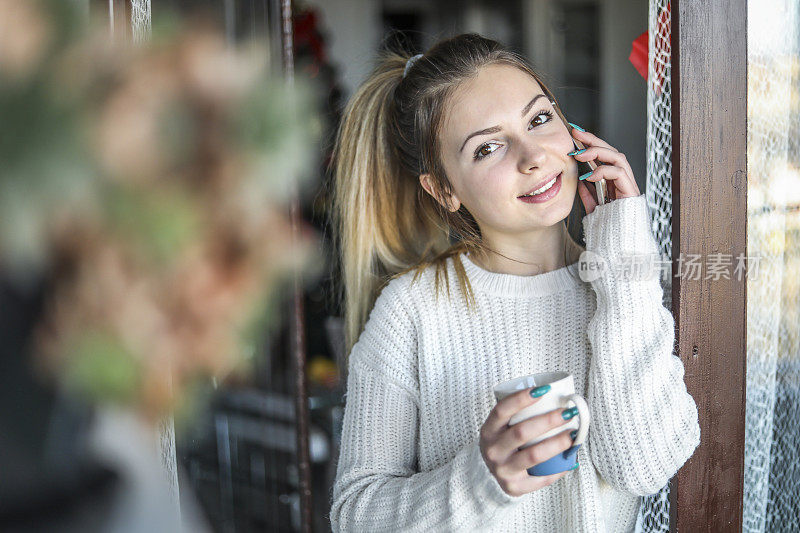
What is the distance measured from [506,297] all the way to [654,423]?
1.06ft

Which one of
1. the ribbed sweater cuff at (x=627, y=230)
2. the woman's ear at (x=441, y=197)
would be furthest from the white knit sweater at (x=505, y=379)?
the woman's ear at (x=441, y=197)

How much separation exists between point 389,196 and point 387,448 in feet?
1.67

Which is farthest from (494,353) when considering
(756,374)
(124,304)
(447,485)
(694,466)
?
(124,304)

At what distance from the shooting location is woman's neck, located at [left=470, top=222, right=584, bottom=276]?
1.23m

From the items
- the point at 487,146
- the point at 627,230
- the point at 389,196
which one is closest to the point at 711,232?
the point at 627,230

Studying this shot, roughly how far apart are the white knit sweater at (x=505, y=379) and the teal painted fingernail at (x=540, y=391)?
0.15 meters

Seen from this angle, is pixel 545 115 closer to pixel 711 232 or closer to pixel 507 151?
pixel 507 151

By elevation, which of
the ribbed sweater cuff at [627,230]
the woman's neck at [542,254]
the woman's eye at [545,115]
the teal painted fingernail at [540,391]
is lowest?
the teal painted fingernail at [540,391]

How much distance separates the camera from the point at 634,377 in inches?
41.4

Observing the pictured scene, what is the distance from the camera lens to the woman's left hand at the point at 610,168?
1.10 metres

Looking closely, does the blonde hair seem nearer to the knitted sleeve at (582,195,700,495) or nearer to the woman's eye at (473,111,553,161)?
the woman's eye at (473,111,553,161)

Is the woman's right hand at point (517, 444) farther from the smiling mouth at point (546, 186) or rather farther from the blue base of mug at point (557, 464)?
the smiling mouth at point (546, 186)

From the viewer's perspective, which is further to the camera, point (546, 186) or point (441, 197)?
point (441, 197)

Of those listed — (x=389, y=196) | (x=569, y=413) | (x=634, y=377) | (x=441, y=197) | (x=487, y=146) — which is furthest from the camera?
(x=389, y=196)
